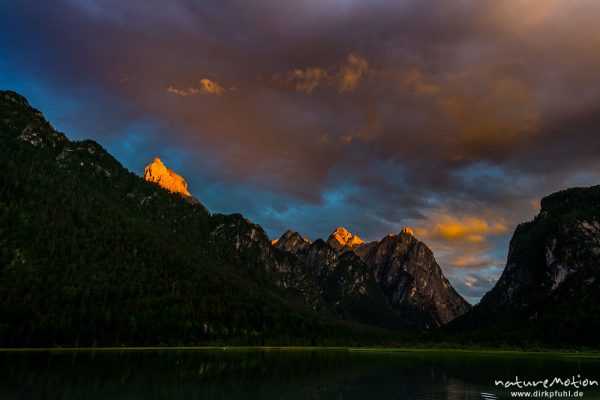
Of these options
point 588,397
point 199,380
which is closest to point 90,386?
point 199,380

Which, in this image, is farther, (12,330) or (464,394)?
(12,330)

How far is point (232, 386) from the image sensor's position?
81938 millimetres

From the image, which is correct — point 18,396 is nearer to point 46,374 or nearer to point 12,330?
point 46,374

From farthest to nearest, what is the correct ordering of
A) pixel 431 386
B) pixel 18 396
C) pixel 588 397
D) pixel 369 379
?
pixel 369 379 < pixel 431 386 < pixel 588 397 < pixel 18 396

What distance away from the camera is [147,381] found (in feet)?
282

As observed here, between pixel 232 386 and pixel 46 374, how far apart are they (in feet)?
130

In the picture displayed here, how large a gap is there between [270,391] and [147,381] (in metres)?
25.9

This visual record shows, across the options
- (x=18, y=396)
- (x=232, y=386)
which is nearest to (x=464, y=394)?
(x=232, y=386)

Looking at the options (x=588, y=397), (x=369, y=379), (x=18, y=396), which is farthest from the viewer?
(x=369, y=379)

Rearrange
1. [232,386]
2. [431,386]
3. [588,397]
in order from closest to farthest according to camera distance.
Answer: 1. [588,397]
2. [232,386]
3. [431,386]

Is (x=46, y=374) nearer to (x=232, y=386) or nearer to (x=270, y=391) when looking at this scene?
(x=232, y=386)

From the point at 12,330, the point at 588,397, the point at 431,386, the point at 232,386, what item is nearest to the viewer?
the point at 588,397

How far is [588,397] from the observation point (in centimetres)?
7406

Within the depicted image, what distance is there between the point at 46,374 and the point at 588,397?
98.5 metres
